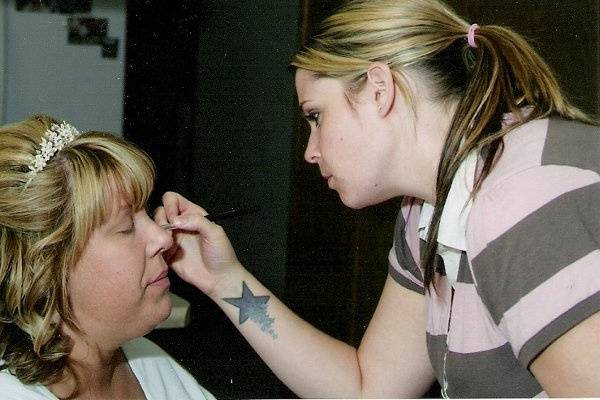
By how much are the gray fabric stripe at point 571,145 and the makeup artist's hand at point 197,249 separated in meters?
0.44

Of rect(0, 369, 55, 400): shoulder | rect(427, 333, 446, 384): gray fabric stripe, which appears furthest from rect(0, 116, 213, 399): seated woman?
rect(427, 333, 446, 384): gray fabric stripe

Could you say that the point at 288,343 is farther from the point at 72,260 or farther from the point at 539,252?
the point at 539,252

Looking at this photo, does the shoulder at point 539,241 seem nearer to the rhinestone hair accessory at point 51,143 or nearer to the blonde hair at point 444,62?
the blonde hair at point 444,62

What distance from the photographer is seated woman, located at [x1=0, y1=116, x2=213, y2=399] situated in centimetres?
78

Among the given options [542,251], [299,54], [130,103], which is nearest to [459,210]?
[542,251]

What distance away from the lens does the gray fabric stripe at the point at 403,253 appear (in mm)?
893

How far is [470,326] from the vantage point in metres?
0.74

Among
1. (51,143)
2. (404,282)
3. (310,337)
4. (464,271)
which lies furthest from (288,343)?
(51,143)

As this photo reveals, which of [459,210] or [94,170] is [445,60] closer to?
[459,210]

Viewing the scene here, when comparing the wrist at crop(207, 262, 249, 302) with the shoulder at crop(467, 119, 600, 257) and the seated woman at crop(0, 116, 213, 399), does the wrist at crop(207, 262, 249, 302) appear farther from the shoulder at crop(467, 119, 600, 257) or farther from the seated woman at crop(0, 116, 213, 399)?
the shoulder at crop(467, 119, 600, 257)

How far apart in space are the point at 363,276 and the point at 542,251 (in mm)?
622

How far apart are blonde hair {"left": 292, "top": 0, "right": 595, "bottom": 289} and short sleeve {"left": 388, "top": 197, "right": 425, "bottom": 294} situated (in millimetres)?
109

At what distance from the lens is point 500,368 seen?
0.74 meters

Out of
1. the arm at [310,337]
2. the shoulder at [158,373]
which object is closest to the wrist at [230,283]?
the arm at [310,337]
